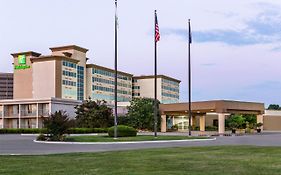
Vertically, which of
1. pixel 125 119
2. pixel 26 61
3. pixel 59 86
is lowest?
pixel 125 119

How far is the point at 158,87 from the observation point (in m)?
144

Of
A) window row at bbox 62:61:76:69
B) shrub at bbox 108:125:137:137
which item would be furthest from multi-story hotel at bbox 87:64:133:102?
shrub at bbox 108:125:137:137

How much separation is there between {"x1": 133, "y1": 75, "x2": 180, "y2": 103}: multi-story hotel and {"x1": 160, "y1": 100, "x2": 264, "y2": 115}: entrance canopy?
241 feet

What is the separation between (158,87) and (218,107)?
278 feet

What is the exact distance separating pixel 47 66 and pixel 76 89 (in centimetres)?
1010

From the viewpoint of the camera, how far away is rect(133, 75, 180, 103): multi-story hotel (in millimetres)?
143375

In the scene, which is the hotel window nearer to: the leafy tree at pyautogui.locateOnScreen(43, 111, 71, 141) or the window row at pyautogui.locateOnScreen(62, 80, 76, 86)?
the window row at pyautogui.locateOnScreen(62, 80, 76, 86)

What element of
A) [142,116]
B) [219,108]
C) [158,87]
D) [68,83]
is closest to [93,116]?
[142,116]

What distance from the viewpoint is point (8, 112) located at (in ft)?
247

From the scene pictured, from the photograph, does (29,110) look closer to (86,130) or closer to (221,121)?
(86,130)

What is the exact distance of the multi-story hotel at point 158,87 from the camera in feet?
470

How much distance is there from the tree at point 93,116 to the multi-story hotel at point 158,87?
7974 centimetres

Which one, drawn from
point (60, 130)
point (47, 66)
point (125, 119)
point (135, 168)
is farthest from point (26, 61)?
point (135, 168)

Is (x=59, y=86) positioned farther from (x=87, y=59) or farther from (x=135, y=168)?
(x=135, y=168)
